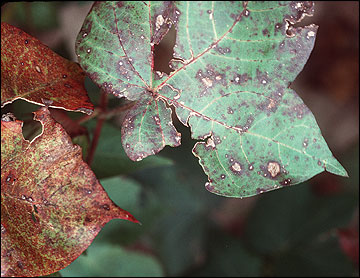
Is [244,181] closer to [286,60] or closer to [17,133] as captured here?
[286,60]

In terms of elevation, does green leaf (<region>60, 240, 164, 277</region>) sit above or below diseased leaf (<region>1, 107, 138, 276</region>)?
below

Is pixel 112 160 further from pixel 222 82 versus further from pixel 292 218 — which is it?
pixel 292 218

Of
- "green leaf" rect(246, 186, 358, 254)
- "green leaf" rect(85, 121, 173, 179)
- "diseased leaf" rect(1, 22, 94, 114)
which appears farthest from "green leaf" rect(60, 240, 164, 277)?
"diseased leaf" rect(1, 22, 94, 114)

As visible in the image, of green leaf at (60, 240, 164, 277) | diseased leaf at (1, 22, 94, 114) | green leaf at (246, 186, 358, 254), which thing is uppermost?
diseased leaf at (1, 22, 94, 114)

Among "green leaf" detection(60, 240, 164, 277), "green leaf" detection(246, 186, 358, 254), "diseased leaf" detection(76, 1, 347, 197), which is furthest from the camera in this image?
"green leaf" detection(246, 186, 358, 254)

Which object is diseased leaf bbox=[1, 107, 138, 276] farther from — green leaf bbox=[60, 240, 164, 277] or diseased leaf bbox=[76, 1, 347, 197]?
green leaf bbox=[60, 240, 164, 277]

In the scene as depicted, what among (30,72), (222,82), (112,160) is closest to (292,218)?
(112,160)
